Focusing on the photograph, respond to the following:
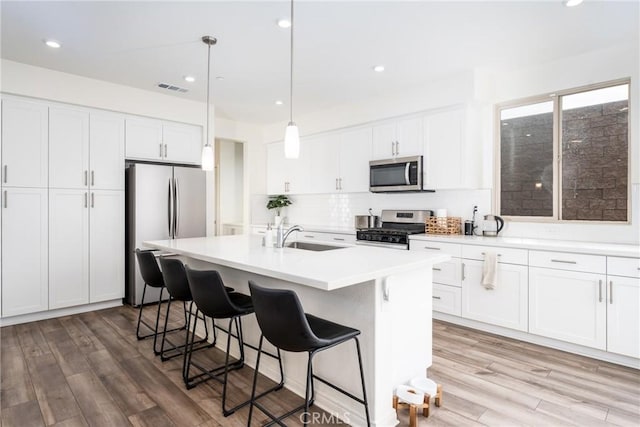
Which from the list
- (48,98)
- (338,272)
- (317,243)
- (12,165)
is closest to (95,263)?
(12,165)

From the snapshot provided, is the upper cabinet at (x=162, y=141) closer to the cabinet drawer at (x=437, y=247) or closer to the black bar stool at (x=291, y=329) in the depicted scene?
the cabinet drawer at (x=437, y=247)

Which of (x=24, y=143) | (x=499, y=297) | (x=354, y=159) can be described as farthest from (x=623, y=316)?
(x=24, y=143)

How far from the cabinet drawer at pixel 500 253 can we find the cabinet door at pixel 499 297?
45mm

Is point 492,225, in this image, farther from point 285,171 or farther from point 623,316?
point 285,171

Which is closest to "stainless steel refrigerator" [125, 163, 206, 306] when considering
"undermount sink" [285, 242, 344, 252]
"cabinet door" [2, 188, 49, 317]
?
"cabinet door" [2, 188, 49, 317]

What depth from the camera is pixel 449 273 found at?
3695 millimetres

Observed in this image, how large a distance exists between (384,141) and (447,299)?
6.85ft

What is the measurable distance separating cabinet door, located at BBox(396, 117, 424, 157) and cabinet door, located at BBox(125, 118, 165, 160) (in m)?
3.08

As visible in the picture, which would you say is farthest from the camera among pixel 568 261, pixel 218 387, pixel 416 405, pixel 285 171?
pixel 285 171

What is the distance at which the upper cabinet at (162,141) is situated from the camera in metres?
4.49

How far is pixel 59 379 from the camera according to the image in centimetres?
255

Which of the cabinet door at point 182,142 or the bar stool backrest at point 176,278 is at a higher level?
the cabinet door at point 182,142

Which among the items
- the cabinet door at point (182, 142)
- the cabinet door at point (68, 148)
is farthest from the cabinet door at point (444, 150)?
the cabinet door at point (68, 148)

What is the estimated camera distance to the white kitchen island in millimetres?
1895
